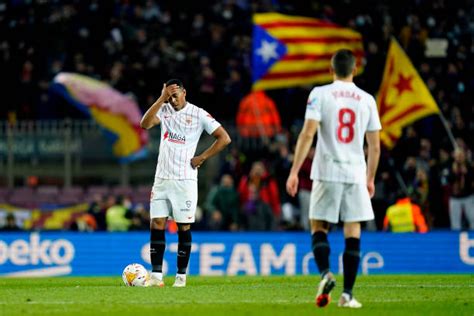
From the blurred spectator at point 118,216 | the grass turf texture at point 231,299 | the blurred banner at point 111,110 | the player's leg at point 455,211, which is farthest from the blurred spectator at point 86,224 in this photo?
the grass turf texture at point 231,299

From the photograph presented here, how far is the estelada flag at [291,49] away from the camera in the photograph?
25828mm

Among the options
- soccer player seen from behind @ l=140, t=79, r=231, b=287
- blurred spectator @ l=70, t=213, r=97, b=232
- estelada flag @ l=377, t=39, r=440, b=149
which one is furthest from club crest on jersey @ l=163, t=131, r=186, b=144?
blurred spectator @ l=70, t=213, r=97, b=232

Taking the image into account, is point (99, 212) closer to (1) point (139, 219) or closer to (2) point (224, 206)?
(1) point (139, 219)

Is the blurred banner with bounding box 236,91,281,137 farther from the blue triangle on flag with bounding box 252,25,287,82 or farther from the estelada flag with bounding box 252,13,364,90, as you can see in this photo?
the blue triangle on flag with bounding box 252,25,287,82

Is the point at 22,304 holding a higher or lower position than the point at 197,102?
lower

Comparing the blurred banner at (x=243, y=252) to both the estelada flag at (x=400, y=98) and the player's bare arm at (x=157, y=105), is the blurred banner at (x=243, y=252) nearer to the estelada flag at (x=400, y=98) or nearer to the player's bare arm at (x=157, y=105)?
the estelada flag at (x=400, y=98)

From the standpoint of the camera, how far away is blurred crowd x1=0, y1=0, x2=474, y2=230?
2458 cm

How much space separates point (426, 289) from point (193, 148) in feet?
10.0

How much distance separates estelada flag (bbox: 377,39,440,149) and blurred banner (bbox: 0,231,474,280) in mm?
2475

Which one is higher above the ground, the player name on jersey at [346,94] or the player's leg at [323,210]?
the player name on jersey at [346,94]

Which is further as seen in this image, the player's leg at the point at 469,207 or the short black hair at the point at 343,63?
the player's leg at the point at 469,207

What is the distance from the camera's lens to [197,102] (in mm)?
27859

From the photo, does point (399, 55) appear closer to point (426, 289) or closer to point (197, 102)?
point (197, 102)

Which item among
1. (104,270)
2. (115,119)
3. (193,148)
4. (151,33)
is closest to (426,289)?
(193,148)
